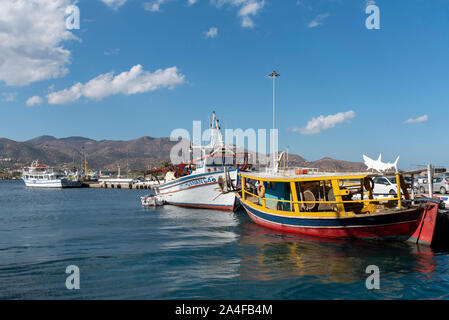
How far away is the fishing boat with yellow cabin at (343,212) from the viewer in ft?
48.9

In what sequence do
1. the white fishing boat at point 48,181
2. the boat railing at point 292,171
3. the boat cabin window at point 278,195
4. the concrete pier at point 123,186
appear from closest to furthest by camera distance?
the boat railing at point 292,171
the boat cabin window at point 278,195
the white fishing boat at point 48,181
the concrete pier at point 123,186

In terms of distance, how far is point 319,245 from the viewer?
618 inches

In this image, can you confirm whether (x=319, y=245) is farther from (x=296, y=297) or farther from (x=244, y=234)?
(x=296, y=297)

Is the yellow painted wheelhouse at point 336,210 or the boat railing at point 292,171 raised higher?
the boat railing at point 292,171

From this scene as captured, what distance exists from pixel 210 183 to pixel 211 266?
1978 centimetres

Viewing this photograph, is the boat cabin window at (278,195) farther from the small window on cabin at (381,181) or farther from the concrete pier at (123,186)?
the concrete pier at (123,186)

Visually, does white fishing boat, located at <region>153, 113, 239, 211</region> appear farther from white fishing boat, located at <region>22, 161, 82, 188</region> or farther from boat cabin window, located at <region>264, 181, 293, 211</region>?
white fishing boat, located at <region>22, 161, 82, 188</region>

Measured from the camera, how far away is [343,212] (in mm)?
16094

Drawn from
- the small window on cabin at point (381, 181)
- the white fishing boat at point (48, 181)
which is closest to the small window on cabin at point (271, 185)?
the small window on cabin at point (381, 181)

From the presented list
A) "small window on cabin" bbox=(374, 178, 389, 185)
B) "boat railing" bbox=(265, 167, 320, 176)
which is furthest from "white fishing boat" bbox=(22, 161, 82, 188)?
"small window on cabin" bbox=(374, 178, 389, 185)

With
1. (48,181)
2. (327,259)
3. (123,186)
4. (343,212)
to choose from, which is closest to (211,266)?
(327,259)

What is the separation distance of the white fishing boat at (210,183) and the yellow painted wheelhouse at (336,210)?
28.7ft

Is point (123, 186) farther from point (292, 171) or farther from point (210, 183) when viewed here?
point (292, 171)
